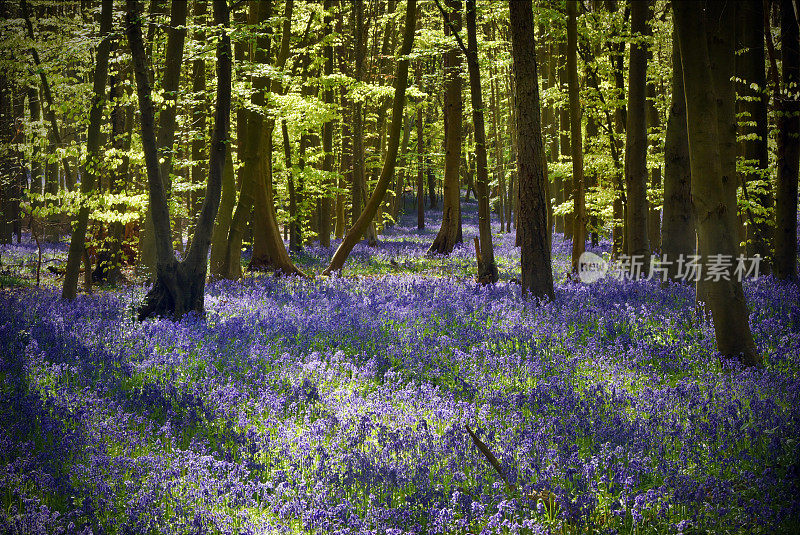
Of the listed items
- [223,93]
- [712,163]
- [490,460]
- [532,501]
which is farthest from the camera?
[223,93]

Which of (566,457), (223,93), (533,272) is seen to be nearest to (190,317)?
(223,93)

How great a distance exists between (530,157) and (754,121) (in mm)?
5938

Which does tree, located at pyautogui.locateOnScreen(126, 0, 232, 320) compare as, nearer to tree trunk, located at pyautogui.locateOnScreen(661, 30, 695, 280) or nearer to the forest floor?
the forest floor

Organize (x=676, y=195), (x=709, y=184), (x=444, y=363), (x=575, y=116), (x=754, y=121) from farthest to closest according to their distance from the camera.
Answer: (x=575, y=116) < (x=754, y=121) < (x=676, y=195) < (x=444, y=363) < (x=709, y=184)

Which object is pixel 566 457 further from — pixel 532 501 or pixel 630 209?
pixel 630 209

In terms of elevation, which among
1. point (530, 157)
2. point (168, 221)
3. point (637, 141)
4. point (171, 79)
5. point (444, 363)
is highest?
point (171, 79)

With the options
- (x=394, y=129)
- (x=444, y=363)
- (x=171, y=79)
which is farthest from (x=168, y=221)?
(x=394, y=129)

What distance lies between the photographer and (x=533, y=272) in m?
9.56

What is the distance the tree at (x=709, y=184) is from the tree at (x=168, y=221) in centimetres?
677

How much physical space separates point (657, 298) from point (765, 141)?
5.30 meters

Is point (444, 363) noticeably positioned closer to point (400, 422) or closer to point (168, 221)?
point (400, 422)

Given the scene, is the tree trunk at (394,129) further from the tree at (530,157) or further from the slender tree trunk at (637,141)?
the slender tree trunk at (637,141)

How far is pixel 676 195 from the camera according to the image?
10.5 meters

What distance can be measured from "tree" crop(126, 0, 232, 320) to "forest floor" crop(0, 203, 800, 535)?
29.5 inches
